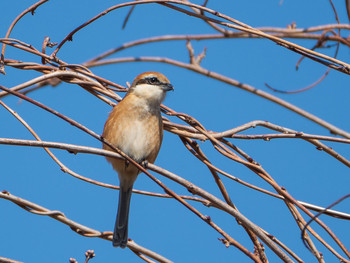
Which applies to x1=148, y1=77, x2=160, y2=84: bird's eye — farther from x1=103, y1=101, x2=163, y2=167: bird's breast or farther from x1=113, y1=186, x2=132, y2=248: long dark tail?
x1=113, y1=186, x2=132, y2=248: long dark tail

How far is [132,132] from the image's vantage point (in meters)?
2.94

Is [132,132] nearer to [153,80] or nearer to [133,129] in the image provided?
[133,129]

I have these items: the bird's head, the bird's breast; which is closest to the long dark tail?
the bird's breast

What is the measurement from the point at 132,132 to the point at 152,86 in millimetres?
353

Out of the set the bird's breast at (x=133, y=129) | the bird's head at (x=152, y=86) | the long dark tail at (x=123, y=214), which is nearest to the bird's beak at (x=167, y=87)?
the bird's head at (x=152, y=86)

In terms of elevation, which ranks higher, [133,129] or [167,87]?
[167,87]

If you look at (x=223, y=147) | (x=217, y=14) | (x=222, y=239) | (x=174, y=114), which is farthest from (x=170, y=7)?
(x=222, y=239)

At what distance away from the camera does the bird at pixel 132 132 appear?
9.61 ft

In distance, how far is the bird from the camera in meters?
2.93

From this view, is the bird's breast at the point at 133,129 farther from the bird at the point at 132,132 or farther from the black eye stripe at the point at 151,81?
the black eye stripe at the point at 151,81

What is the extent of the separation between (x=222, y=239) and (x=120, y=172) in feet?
3.52

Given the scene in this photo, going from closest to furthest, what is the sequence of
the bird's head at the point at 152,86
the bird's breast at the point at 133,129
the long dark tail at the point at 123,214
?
the long dark tail at the point at 123,214
the bird's breast at the point at 133,129
the bird's head at the point at 152,86

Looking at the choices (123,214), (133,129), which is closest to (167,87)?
(133,129)

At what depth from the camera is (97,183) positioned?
2.51 m
